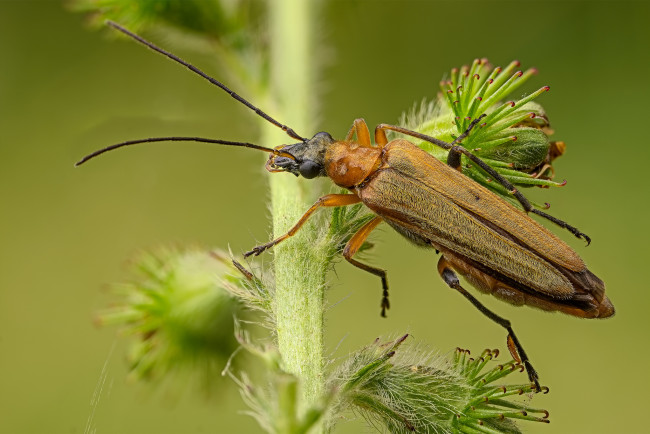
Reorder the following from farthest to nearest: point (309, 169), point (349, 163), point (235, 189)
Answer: point (235, 189)
point (349, 163)
point (309, 169)

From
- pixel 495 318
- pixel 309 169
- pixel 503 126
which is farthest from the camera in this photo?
pixel 309 169

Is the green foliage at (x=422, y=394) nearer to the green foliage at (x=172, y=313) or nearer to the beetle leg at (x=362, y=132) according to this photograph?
Answer: the green foliage at (x=172, y=313)

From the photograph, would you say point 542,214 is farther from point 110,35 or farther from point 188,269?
point 110,35

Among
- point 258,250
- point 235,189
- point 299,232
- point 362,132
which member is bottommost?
point 299,232

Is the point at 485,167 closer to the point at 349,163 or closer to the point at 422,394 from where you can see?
the point at 349,163

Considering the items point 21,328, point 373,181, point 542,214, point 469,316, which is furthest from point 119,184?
point 542,214

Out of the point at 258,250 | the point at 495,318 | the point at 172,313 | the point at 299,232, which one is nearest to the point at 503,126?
the point at 495,318

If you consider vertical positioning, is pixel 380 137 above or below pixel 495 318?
above

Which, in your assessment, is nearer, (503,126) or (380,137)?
(503,126)

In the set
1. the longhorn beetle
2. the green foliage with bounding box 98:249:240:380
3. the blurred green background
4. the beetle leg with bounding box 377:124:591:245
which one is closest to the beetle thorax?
the longhorn beetle

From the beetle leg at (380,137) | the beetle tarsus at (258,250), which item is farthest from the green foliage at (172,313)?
the beetle leg at (380,137)
